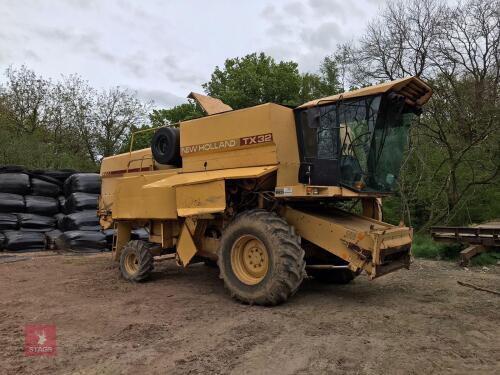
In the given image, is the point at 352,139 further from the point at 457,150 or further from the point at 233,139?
the point at 457,150

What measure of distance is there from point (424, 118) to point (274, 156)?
983 centimetres

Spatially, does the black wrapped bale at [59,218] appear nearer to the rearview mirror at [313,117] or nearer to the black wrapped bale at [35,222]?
the black wrapped bale at [35,222]

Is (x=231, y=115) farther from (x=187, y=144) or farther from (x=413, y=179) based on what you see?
(x=413, y=179)

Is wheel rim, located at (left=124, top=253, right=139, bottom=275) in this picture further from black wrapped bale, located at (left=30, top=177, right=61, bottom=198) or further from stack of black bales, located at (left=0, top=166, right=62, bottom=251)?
black wrapped bale, located at (left=30, top=177, right=61, bottom=198)

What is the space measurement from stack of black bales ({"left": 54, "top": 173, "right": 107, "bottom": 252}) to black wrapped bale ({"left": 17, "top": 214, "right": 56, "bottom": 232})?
245 mm

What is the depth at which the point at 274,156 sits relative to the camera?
5730 millimetres

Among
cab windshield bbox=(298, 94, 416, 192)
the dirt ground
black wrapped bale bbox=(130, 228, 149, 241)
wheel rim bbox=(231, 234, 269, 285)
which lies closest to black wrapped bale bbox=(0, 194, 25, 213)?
black wrapped bale bbox=(130, 228, 149, 241)

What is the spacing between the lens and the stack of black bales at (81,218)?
10.4 metres

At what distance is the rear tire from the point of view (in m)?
7.06

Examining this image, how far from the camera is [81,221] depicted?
10.7 m

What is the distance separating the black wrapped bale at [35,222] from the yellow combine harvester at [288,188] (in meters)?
5.57

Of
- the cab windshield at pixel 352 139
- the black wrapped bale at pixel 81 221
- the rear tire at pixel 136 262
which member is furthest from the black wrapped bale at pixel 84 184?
the cab windshield at pixel 352 139

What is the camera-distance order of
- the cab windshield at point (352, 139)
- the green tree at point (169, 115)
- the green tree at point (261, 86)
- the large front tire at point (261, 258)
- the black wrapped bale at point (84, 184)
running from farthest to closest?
the green tree at point (169, 115), the green tree at point (261, 86), the black wrapped bale at point (84, 184), the cab windshield at point (352, 139), the large front tire at point (261, 258)

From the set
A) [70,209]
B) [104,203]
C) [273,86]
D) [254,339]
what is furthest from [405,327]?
[273,86]
